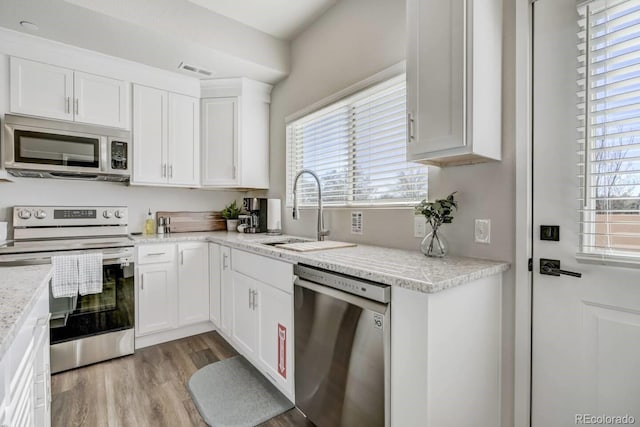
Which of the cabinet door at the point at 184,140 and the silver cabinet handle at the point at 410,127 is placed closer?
the silver cabinet handle at the point at 410,127

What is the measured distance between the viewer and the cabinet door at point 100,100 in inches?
99.5

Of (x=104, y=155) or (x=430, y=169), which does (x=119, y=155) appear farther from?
(x=430, y=169)

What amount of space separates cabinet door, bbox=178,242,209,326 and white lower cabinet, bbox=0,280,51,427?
59.1 inches

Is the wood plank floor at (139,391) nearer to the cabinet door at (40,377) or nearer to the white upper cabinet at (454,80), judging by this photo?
the cabinet door at (40,377)

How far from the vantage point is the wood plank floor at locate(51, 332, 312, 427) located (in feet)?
5.59

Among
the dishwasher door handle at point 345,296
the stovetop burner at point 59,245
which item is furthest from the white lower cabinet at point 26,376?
the stovetop burner at point 59,245

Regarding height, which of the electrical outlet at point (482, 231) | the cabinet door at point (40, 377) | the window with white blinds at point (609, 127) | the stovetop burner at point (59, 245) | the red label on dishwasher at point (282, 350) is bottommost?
the red label on dishwasher at point (282, 350)

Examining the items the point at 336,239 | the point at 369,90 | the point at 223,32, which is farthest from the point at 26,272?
the point at 223,32

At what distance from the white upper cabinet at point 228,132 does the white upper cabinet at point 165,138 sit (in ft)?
0.35

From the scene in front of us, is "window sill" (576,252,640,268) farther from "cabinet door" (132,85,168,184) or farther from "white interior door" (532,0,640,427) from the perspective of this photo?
"cabinet door" (132,85,168,184)

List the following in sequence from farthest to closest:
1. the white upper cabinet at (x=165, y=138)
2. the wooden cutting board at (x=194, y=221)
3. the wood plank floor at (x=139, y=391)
A: 1. the wooden cutting board at (x=194, y=221)
2. the white upper cabinet at (x=165, y=138)
3. the wood plank floor at (x=139, y=391)

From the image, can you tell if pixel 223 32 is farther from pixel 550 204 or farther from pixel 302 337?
pixel 550 204

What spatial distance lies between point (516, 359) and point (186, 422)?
1.73 m

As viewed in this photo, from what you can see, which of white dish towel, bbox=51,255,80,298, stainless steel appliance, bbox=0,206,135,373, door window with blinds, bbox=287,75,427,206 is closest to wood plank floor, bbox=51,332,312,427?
stainless steel appliance, bbox=0,206,135,373
